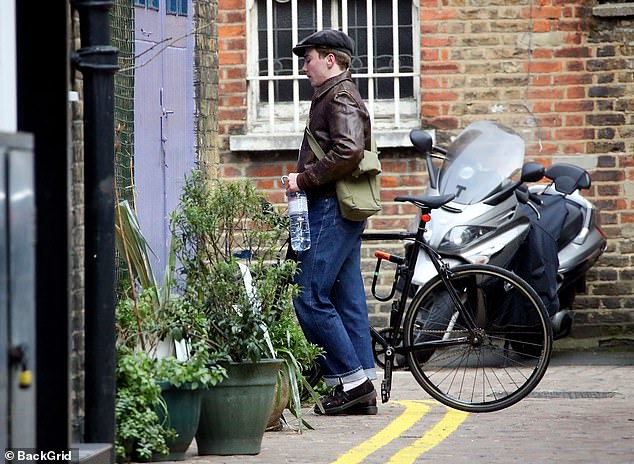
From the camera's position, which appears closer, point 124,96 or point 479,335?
point 124,96

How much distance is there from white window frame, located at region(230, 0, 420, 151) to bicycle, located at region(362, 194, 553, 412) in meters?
3.80

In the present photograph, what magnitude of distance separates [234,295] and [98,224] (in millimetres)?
1414

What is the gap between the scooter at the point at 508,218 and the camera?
Answer: 34.8 ft

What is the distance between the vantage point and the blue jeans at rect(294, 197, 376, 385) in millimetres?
7758

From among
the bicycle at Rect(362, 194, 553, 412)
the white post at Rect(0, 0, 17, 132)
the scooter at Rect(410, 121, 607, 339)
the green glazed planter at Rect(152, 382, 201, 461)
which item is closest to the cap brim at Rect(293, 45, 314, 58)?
the bicycle at Rect(362, 194, 553, 412)

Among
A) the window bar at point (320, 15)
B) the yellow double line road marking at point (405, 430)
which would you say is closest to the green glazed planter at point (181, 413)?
the yellow double line road marking at point (405, 430)

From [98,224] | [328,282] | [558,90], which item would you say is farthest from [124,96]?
[558,90]

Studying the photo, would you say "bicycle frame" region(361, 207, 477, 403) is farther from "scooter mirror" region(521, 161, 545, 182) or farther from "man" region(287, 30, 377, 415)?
"scooter mirror" region(521, 161, 545, 182)

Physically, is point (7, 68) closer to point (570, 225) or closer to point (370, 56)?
point (570, 225)

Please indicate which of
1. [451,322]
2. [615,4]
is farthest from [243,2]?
[451,322]

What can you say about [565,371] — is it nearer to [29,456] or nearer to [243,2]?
[243,2]

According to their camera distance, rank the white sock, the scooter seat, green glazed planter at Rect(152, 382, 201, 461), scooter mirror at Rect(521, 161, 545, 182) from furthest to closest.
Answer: the scooter seat, scooter mirror at Rect(521, 161, 545, 182), the white sock, green glazed planter at Rect(152, 382, 201, 461)

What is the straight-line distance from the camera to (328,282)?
779 centimetres

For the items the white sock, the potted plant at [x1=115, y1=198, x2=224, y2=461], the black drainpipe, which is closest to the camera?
the black drainpipe
